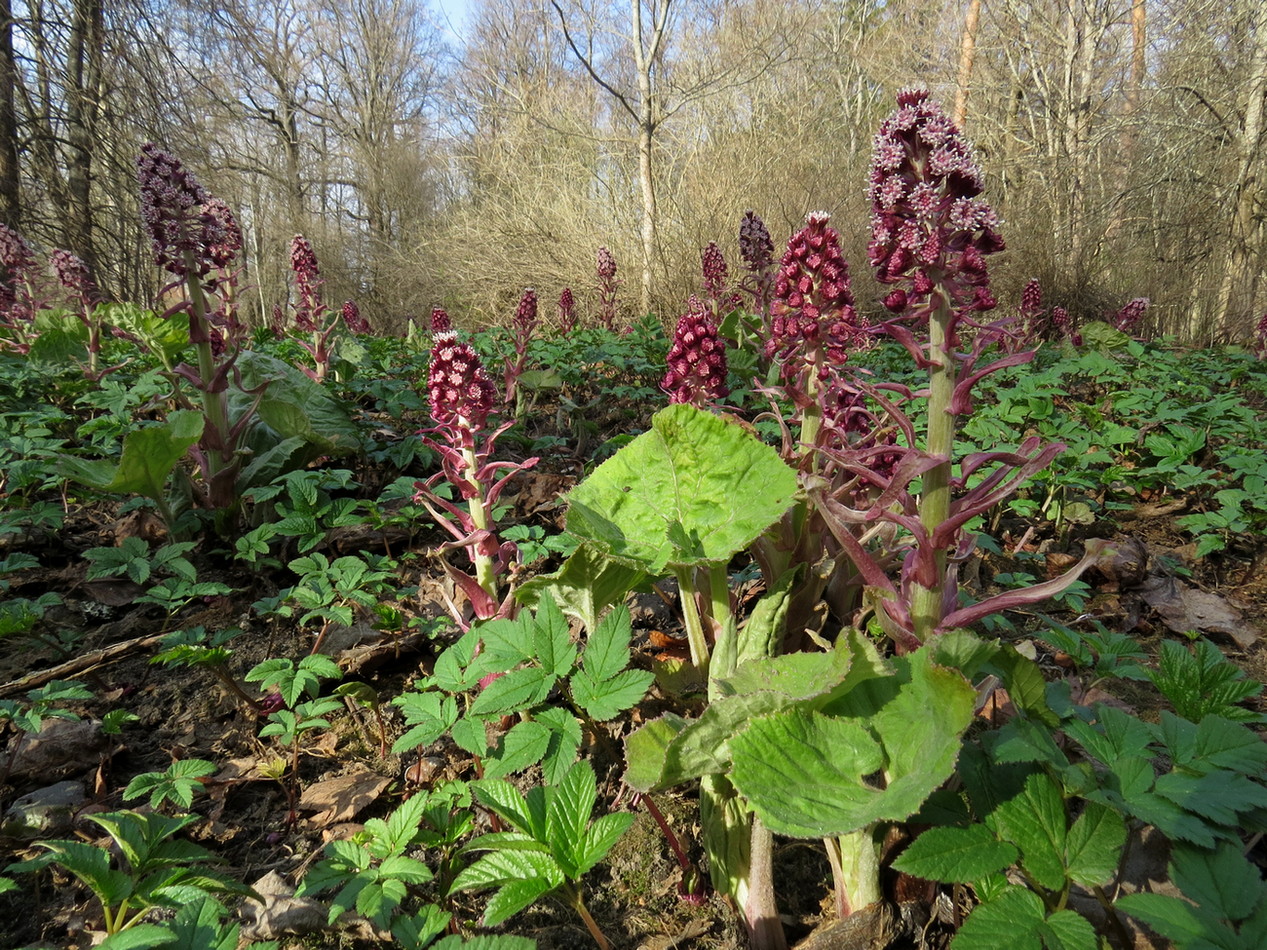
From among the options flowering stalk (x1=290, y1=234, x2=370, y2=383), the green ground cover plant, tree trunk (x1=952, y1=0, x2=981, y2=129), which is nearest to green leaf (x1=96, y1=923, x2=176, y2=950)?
the green ground cover plant

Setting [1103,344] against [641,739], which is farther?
[1103,344]

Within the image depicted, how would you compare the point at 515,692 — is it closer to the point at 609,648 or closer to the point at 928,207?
the point at 609,648

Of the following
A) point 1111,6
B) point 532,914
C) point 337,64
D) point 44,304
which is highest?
point 337,64

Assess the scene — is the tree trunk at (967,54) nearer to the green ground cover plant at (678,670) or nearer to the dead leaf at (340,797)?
the green ground cover plant at (678,670)

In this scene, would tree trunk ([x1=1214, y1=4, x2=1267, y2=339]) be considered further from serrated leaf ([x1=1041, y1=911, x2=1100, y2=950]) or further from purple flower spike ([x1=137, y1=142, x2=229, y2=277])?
purple flower spike ([x1=137, y1=142, x2=229, y2=277])

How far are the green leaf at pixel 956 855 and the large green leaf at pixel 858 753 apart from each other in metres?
0.08

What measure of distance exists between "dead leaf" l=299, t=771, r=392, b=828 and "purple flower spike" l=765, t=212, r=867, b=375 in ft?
5.53

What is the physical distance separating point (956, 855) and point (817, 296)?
1634mm

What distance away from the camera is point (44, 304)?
6445 millimetres

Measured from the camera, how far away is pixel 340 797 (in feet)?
5.24

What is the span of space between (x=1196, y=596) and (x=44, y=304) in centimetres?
883

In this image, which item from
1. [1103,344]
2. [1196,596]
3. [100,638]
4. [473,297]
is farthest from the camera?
[473,297]

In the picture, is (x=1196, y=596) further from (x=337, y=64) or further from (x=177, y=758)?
(x=337, y=64)

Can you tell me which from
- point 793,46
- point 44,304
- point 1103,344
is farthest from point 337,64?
point 1103,344
